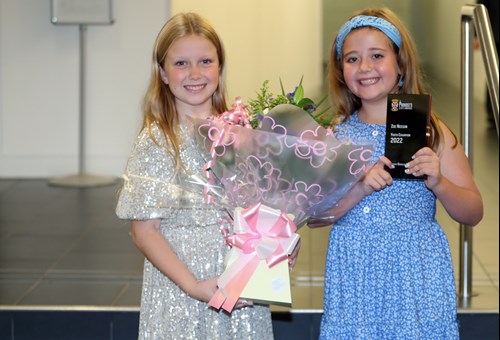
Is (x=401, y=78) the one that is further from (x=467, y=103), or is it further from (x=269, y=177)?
(x=467, y=103)

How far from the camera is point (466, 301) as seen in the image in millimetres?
3811

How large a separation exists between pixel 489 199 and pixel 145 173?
2959mm

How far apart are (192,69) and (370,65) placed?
0.42m

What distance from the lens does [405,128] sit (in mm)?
2385

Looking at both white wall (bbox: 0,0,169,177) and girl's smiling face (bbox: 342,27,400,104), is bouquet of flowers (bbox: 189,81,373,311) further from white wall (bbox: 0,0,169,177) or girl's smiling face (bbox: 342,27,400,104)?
white wall (bbox: 0,0,169,177)

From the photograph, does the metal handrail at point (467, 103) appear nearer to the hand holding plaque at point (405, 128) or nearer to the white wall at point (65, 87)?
the hand holding plaque at point (405, 128)

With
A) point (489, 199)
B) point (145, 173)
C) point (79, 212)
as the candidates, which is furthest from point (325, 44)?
point (145, 173)

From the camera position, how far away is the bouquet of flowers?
2.21 m

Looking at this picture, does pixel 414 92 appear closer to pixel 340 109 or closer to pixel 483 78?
pixel 340 109

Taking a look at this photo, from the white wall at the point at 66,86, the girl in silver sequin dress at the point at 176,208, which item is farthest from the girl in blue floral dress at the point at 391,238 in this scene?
the white wall at the point at 66,86

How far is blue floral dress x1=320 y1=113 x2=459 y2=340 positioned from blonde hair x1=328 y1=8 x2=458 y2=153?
13cm

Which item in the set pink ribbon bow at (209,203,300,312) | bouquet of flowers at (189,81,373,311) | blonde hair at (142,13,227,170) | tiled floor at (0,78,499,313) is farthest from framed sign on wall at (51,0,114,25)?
pink ribbon bow at (209,203,300,312)

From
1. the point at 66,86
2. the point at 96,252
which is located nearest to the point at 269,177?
the point at 96,252

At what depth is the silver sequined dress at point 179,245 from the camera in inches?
96.8
